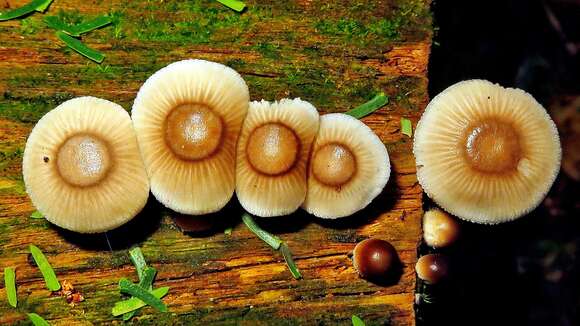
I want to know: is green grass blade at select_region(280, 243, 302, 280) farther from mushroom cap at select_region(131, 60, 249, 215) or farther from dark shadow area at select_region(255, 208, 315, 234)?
mushroom cap at select_region(131, 60, 249, 215)

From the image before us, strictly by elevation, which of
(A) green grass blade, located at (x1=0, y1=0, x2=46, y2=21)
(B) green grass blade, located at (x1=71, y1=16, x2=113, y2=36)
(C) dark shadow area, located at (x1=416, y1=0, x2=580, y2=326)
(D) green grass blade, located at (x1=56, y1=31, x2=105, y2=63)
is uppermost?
(A) green grass blade, located at (x1=0, y1=0, x2=46, y2=21)

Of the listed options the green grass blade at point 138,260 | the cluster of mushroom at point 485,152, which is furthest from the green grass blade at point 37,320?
the cluster of mushroom at point 485,152

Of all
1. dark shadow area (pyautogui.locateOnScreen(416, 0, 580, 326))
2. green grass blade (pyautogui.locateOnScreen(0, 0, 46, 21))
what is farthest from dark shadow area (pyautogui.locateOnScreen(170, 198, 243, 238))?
dark shadow area (pyautogui.locateOnScreen(416, 0, 580, 326))

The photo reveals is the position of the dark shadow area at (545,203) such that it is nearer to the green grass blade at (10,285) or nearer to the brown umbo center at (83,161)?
the brown umbo center at (83,161)

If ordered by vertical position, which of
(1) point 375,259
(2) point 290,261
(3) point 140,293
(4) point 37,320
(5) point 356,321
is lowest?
(5) point 356,321

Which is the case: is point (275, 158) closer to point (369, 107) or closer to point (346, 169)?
point (346, 169)

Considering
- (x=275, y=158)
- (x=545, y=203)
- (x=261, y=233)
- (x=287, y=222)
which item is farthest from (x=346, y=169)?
(x=545, y=203)
